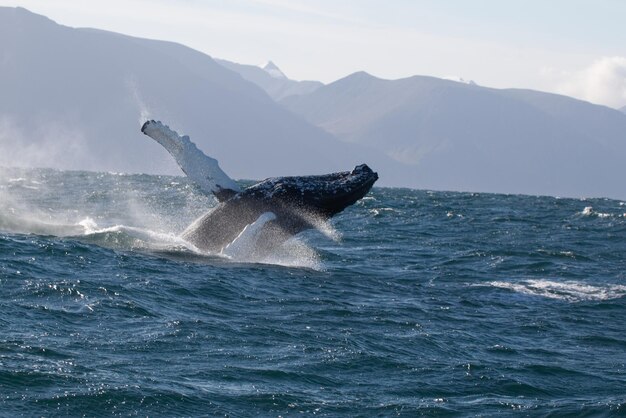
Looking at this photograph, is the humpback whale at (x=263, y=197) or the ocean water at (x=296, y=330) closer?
the ocean water at (x=296, y=330)

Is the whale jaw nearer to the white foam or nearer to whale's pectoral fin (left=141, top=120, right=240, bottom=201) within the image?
whale's pectoral fin (left=141, top=120, right=240, bottom=201)

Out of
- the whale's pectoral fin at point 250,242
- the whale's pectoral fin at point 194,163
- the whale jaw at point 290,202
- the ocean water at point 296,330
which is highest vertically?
A: the whale's pectoral fin at point 194,163

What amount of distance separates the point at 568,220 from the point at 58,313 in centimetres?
3059

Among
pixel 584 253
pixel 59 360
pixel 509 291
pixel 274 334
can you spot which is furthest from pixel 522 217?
pixel 59 360

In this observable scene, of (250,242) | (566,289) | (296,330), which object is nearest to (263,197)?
(250,242)

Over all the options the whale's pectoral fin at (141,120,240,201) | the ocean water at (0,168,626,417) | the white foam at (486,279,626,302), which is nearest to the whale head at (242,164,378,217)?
the whale's pectoral fin at (141,120,240,201)

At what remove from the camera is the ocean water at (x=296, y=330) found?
9.50 meters

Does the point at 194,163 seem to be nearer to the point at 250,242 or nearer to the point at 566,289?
the point at 250,242

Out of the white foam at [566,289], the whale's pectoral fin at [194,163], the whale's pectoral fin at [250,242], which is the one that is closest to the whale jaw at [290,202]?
the whale's pectoral fin at [250,242]

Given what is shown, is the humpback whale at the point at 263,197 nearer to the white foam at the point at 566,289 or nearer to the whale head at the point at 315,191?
the whale head at the point at 315,191

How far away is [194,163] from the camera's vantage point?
17.4m

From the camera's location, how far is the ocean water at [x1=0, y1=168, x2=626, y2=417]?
374 inches

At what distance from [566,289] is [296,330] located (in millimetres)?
7593

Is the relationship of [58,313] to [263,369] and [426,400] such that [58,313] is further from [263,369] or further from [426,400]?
[426,400]
